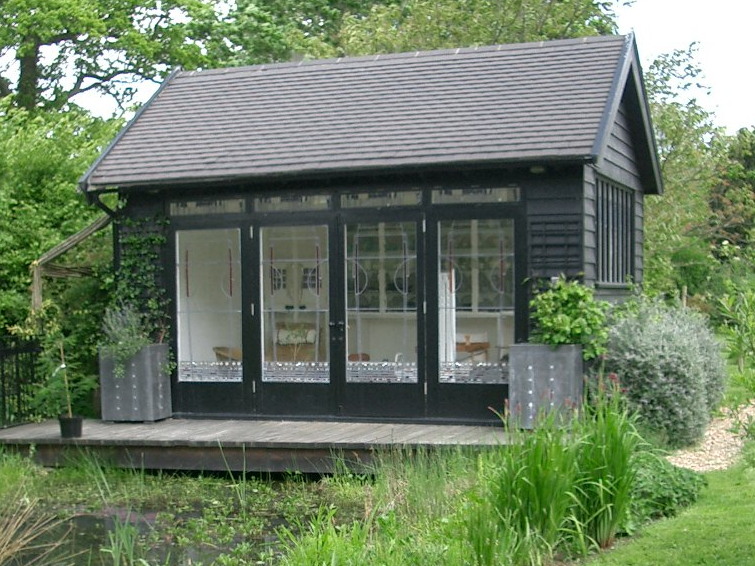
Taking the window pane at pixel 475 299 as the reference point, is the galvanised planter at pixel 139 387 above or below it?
below

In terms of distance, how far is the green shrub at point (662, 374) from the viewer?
32.9ft

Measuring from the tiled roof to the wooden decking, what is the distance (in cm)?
253

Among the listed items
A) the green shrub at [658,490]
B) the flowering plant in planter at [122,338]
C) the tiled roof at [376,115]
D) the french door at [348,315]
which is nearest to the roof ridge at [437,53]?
the tiled roof at [376,115]

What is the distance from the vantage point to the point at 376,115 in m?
12.2

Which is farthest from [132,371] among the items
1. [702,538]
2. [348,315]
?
[702,538]

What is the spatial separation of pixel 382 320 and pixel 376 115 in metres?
2.32

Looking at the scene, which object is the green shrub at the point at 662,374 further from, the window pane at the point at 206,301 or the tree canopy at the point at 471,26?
the tree canopy at the point at 471,26

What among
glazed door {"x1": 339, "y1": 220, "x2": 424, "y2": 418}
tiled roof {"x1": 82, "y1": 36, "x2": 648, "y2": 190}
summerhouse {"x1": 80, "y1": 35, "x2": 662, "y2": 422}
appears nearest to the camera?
summerhouse {"x1": 80, "y1": 35, "x2": 662, "y2": 422}

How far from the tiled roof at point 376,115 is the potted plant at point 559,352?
4.39ft

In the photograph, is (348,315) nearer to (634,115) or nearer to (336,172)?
(336,172)

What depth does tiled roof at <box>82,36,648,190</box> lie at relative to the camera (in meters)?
11.0

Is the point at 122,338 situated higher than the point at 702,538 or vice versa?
the point at 122,338

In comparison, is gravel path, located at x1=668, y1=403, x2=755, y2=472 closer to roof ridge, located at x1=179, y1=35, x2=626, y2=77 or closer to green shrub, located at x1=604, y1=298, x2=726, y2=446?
green shrub, located at x1=604, y1=298, x2=726, y2=446

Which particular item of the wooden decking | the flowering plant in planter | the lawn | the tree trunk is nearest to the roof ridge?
the flowering plant in planter
